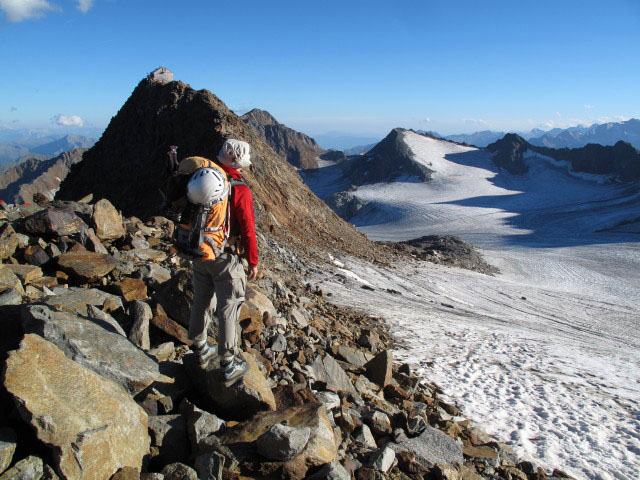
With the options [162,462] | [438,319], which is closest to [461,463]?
[162,462]

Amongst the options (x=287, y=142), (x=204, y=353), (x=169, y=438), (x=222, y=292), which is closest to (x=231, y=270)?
(x=222, y=292)

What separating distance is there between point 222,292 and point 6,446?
2096 millimetres

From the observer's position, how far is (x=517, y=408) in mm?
7906

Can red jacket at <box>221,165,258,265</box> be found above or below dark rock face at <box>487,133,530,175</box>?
below

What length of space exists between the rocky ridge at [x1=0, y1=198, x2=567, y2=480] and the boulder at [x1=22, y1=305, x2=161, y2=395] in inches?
0.4

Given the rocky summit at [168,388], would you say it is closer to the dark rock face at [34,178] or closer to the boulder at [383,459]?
the boulder at [383,459]

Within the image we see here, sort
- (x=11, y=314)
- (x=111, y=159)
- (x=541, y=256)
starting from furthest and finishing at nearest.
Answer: (x=541, y=256), (x=111, y=159), (x=11, y=314)

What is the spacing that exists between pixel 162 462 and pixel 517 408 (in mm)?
6899

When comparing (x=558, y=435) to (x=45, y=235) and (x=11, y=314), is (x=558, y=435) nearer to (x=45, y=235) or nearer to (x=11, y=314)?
(x=11, y=314)

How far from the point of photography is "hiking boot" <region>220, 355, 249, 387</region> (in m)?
3.98

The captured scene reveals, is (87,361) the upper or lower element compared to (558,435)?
upper

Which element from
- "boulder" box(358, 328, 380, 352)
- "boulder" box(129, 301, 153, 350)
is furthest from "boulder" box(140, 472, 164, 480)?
"boulder" box(358, 328, 380, 352)

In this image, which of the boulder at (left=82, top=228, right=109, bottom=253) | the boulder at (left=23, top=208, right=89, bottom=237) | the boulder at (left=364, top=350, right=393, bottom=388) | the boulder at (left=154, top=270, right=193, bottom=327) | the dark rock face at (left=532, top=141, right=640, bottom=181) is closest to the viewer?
the boulder at (left=154, top=270, right=193, bottom=327)

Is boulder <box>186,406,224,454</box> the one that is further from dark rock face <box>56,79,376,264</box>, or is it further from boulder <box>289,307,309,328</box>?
dark rock face <box>56,79,376,264</box>
